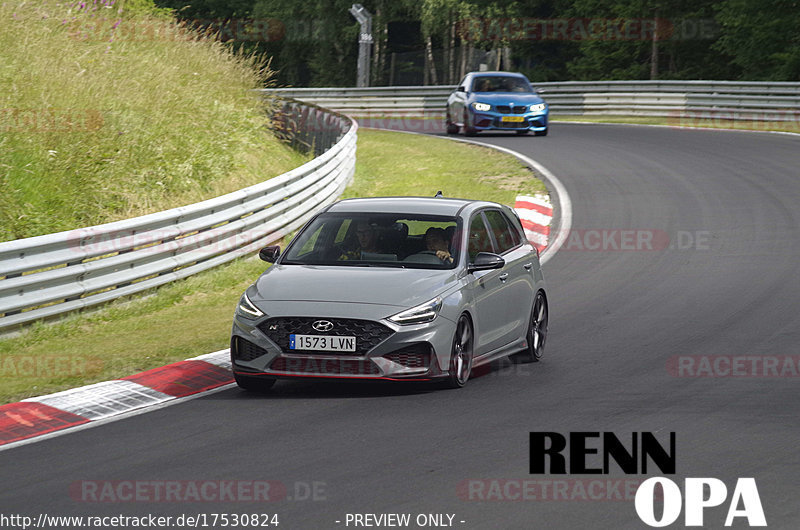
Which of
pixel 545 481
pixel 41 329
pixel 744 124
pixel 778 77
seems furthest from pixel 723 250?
pixel 778 77

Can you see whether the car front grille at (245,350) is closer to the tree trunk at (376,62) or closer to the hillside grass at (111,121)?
the hillside grass at (111,121)

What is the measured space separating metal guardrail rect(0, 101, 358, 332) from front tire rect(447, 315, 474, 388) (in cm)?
473

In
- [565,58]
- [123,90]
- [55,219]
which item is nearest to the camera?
[55,219]

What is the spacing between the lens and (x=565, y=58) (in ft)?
196

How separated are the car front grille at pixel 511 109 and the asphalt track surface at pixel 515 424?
16.6 meters

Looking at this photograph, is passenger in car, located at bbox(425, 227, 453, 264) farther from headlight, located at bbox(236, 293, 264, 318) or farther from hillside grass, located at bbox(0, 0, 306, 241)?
hillside grass, located at bbox(0, 0, 306, 241)

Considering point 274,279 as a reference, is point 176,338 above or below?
below

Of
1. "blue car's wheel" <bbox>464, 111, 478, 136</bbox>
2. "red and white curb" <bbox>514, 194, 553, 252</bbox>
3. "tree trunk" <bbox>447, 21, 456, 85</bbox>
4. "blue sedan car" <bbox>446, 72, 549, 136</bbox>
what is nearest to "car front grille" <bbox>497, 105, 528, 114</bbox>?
"blue sedan car" <bbox>446, 72, 549, 136</bbox>

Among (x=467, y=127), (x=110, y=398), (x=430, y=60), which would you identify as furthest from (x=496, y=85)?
(x=430, y=60)

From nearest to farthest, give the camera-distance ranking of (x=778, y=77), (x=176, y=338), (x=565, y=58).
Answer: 1. (x=176, y=338)
2. (x=778, y=77)
3. (x=565, y=58)

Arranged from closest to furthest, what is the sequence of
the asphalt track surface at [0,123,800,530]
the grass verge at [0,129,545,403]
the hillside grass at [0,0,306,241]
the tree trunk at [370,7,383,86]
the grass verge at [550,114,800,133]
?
the asphalt track surface at [0,123,800,530]
the grass verge at [0,129,545,403]
the hillside grass at [0,0,306,241]
the grass verge at [550,114,800,133]
the tree trunk at [370,7,383,86]

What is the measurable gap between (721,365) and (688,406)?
5.56 feet

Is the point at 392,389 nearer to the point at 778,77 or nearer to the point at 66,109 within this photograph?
the point at 66,109

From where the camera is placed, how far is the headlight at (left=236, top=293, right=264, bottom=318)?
9.59 m
